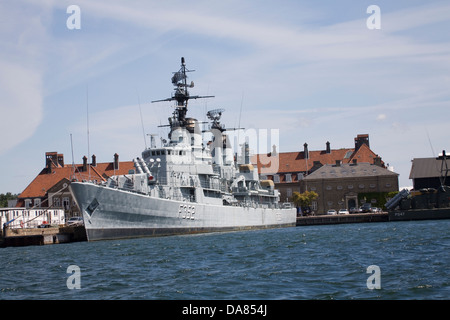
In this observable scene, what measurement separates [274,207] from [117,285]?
52995mm

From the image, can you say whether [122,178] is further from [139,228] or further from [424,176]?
[424,176]

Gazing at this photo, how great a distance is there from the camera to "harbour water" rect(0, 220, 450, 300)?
46.9ft

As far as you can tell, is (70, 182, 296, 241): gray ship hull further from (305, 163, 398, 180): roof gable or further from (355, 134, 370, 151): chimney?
(355, 134, 370, 151): chimney

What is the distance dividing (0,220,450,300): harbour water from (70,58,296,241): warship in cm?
1056

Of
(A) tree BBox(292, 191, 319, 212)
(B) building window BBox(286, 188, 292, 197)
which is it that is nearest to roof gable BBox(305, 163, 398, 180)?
(A) tree BBox(292, 191, 319, 212)

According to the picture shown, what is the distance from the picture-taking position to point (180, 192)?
4503 cm

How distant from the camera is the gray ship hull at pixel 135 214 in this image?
37.2 metres

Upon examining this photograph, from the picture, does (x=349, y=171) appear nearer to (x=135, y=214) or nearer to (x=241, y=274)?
(x=135, y=214)

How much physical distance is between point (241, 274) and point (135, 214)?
22119 millimetres

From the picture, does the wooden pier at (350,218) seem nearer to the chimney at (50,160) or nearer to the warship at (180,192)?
the warship at (180,192)

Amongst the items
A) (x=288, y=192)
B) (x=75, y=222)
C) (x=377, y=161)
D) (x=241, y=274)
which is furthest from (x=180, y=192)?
(x=377, y=161)

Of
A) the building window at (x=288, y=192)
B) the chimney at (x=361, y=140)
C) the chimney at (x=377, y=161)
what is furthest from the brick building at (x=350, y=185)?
the chimney at (x=361, y=140)

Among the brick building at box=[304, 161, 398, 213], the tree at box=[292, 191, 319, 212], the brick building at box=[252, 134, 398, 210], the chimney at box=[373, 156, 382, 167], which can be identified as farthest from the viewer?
the brick building at box=[252, 134, 398, 210]

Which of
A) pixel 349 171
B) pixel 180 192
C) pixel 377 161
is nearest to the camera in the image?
pixel 180 192
